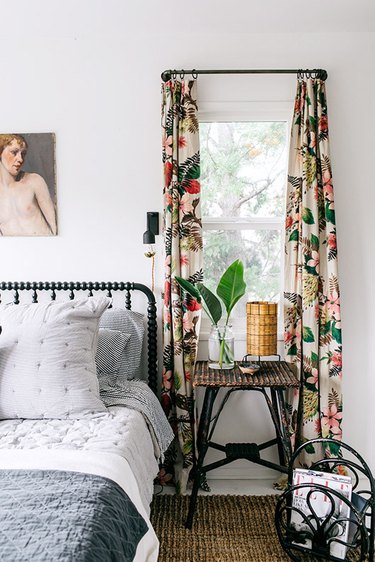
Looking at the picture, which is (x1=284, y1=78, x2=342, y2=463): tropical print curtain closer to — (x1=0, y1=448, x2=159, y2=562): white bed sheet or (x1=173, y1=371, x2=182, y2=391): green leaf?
(x1=173, y1=371, x2=182, y2=391): green leaf

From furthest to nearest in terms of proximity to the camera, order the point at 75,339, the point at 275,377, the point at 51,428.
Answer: the point at 275,377, the point at 75,339, the point at 51,428

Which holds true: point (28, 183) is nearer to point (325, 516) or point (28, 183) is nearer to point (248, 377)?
point (248, 377)

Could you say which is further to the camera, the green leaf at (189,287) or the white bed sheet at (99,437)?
the green leaf at (189,287)

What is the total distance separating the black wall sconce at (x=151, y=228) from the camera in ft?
8.70

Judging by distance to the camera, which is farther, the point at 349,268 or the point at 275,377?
the point at 349,268

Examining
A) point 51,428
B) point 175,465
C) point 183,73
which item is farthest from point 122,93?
point 175,465

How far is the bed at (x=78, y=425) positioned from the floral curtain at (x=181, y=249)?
4.8 inches

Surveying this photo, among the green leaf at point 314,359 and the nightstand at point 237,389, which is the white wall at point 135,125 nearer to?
the green leaf at point 314,359

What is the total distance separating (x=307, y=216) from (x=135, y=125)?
3.66 ft

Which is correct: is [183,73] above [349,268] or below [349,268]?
above

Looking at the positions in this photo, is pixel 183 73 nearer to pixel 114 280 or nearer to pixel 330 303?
pixel 114 280

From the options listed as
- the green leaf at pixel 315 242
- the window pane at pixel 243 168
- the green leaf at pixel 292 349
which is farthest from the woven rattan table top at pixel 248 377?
the window pane at pixel 243 168

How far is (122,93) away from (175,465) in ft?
7.11

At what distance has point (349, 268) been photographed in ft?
9.16
